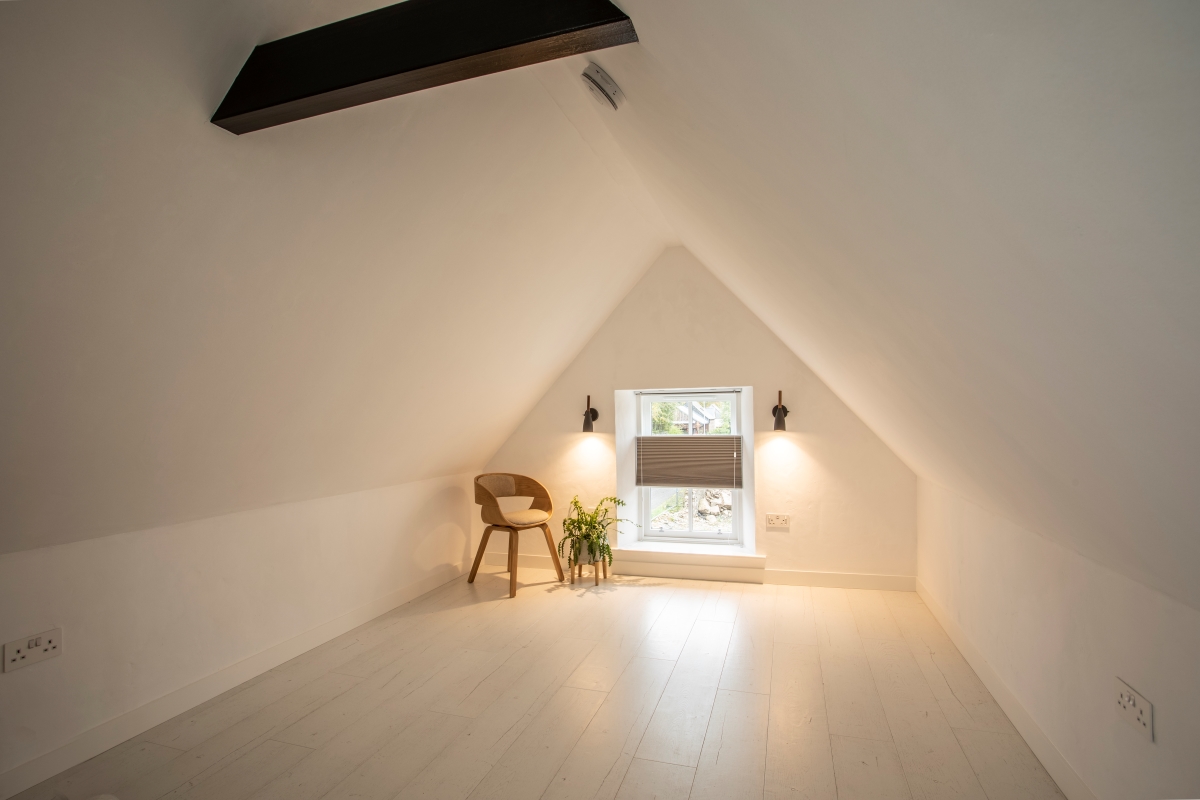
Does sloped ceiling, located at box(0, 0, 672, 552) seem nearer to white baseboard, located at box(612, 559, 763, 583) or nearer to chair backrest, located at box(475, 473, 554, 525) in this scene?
chair backrest, located at box(475, 473, 554, 525)

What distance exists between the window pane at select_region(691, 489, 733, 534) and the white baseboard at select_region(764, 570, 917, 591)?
68 cm

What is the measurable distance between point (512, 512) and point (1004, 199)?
15.5 feet

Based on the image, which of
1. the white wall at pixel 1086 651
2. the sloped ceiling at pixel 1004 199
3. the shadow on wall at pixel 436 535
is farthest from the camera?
the shadow on wall at pixel 436 535

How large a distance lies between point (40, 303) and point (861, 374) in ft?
9.67

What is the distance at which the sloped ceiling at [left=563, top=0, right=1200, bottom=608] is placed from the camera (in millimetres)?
607

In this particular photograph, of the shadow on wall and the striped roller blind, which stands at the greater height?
the striped roller blind

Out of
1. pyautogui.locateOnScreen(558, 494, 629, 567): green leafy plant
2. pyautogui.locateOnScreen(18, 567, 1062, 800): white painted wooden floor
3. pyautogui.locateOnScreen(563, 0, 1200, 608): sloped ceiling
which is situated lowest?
pyautogui.locateOnScreen(18, 567, 1062, 800): white painted wooden floor

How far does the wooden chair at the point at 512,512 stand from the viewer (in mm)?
4684

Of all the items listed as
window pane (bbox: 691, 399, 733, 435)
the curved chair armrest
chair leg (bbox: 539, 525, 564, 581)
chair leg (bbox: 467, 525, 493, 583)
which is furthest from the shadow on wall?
window pane (bbox: 691, 399, 733, 435)

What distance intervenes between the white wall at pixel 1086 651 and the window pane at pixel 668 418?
8.09 ft

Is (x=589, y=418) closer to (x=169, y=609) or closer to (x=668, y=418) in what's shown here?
(x=668, y=418)

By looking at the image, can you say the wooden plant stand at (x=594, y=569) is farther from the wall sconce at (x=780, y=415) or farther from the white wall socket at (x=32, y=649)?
the white wall socket at (x=32, y=649)

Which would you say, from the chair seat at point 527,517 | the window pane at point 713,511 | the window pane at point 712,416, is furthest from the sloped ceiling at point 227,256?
the window pane at point 713,511

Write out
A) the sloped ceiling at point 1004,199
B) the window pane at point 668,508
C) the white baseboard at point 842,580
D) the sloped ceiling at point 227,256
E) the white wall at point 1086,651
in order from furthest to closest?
the window pane at point 668,508
the white baseboard at point 842,580
the white wall at point 1086,651
the sloped ceiling at point 227,256
the sloped ceiling at point 1004,199
